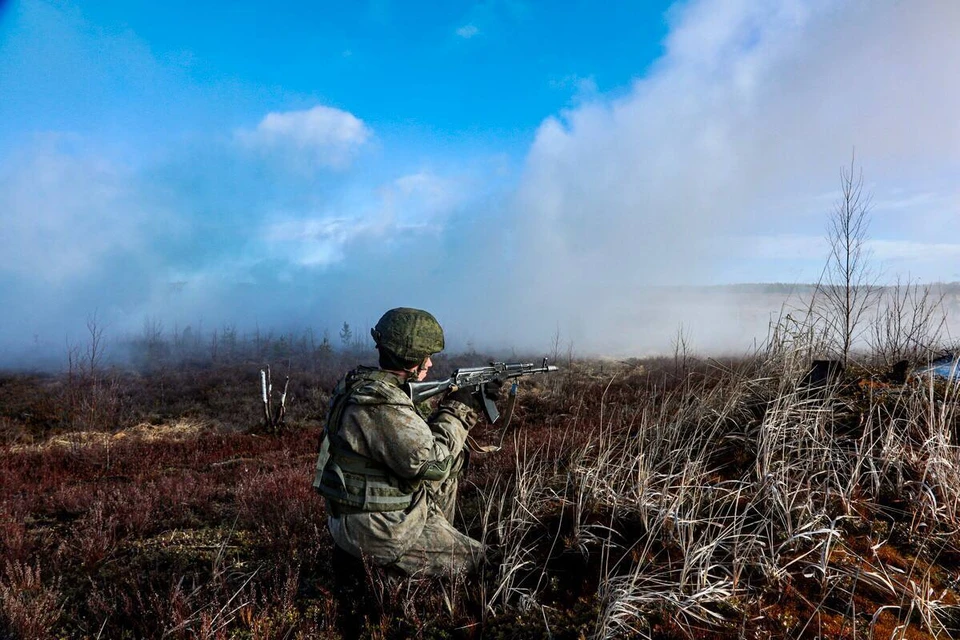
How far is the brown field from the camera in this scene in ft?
7.97

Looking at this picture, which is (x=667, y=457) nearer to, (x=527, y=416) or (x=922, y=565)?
(x=922, y=565)

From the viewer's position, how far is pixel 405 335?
10.0 ft

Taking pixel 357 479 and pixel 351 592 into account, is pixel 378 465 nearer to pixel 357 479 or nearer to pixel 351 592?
pixel 357 479

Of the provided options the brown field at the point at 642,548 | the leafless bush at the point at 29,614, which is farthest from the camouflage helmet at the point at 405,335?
the leafless bush at the point at 29,614

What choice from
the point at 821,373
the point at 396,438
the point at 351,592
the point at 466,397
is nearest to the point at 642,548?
the point at 466,397

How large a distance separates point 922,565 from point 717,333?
4854 cm

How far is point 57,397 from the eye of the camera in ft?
52.3

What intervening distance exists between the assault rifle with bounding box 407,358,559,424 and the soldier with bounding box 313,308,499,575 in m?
0.09

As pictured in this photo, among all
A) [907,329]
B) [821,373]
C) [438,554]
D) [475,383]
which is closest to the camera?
[438,554]

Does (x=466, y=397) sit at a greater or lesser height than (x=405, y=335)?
lesser

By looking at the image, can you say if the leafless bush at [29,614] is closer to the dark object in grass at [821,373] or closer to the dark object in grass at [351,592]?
the dark object in grass at [351,592]

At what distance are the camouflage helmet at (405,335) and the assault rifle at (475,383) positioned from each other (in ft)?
0.66

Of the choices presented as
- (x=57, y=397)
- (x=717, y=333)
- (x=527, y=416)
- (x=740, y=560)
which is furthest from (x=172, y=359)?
(x=717, y=333)

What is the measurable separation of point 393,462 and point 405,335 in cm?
74
